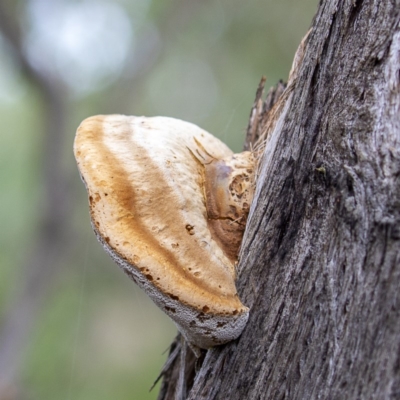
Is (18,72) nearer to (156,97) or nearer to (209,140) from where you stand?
(156,97)

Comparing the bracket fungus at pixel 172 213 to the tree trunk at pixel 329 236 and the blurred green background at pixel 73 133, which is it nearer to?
the tree trunk at pixel 329 236

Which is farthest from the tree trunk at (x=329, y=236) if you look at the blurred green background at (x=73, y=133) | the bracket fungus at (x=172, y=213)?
the blurred green background at (x=73, y=133)

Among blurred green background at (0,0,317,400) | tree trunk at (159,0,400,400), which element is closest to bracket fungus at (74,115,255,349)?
tree trunk at (159,0,400,400)

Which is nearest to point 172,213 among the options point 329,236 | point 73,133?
point 329,236

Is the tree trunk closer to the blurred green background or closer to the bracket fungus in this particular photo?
the bracket fungus

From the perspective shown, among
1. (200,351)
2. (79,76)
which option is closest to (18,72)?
(79,76)

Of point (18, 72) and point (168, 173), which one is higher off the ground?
point (18, 72)
